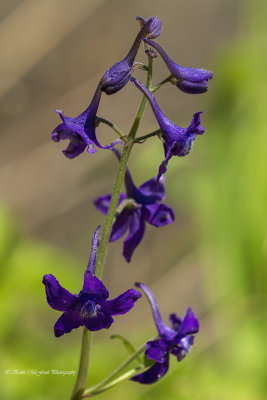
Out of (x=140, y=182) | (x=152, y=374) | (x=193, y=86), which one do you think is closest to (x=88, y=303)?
(x=152, y=374)

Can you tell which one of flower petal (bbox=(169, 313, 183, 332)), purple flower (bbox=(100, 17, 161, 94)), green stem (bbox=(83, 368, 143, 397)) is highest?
purple flower (bbox=(100, 17, 161, 94))

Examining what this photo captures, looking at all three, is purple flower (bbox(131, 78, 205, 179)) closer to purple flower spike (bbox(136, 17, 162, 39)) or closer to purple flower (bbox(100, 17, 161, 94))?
purple flower (bbox(100, 17, 161, 94))

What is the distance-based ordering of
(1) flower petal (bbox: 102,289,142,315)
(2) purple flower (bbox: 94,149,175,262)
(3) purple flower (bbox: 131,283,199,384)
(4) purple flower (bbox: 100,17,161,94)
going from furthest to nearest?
(2) purple flower (bbox: 94,149,175,262), (3) purple flower (bbox: 131,283,199,384), (4) purple flower (bbox: 100,17,161,94), (1) flower petal (bbox: 102,289,142,315)

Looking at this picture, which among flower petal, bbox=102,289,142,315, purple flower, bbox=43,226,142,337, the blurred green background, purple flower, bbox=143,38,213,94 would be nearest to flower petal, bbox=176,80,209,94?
purple flower, bbox=143,38,213,94

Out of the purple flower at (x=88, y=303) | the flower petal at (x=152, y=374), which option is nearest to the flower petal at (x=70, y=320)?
the purple flower at (x=88, y=303)

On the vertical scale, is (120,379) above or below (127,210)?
below

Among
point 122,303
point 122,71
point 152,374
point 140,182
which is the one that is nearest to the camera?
point 122,303

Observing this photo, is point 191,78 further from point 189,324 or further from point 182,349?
point 182,349

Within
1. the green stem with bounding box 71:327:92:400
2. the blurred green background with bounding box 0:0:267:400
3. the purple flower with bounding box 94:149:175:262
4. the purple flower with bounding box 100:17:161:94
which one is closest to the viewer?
the purple flower with bounding box 100:17:161:94
